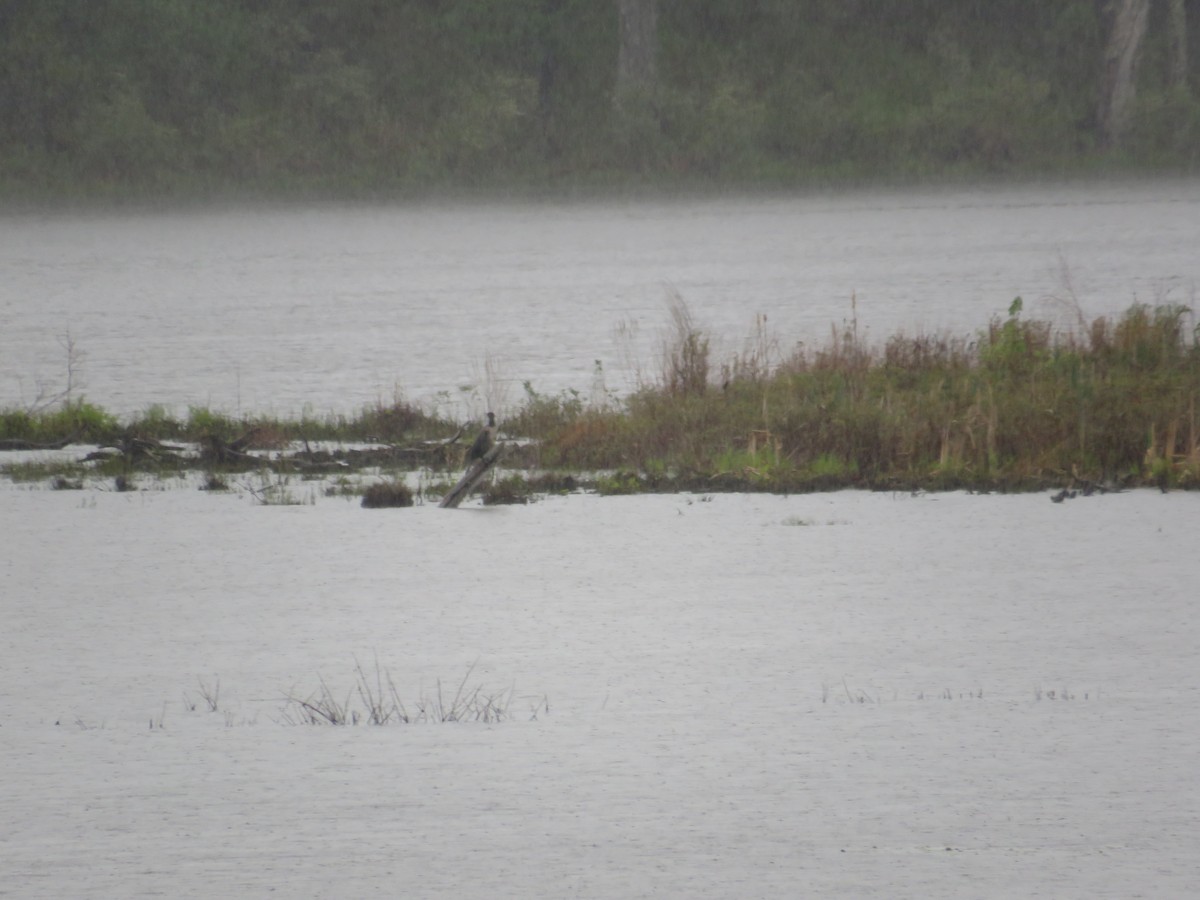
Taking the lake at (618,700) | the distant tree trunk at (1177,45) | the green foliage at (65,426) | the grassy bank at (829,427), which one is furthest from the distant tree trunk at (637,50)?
the lake at (618,700)

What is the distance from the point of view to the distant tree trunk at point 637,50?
5741cm

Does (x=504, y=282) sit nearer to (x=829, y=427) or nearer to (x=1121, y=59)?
(x=829, y=427)

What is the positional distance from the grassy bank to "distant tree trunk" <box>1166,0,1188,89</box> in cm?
4496

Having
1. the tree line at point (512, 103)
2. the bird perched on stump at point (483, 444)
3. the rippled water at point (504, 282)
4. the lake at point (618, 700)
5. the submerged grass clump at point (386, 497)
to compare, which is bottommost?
the lake at point (618, 700)

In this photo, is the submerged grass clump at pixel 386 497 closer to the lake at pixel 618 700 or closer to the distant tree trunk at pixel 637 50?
the lake at pixel 618 700

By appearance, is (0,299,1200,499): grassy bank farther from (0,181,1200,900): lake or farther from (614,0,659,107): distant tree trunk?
(614,0,659,107): distant tree trunk

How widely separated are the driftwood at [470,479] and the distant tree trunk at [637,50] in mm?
45741

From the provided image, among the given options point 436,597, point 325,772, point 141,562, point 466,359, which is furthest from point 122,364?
point 325,772

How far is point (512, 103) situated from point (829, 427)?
151 ft

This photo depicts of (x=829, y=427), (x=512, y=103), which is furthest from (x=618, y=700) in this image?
(x=512, y=103)

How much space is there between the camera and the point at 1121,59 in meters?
56.1

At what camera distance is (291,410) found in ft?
58.9

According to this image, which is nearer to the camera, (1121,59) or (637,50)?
(1121,59)

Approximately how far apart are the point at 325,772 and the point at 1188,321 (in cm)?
1680
